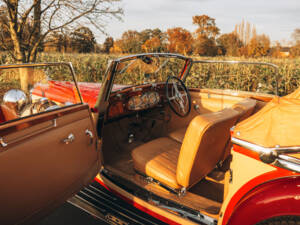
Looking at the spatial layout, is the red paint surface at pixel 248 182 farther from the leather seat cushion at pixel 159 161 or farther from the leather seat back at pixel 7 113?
the leather seat back at pixel 7 113

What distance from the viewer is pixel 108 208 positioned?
214cm

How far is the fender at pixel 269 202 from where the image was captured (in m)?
1.15

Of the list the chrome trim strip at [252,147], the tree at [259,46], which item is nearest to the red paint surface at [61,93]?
the chrome trim strip at [252,147]

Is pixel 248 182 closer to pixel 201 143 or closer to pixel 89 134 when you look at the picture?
pixel 201 143

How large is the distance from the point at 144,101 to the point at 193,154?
1640mm

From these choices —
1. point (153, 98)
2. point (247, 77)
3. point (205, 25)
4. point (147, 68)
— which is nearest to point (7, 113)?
point (147, 68)

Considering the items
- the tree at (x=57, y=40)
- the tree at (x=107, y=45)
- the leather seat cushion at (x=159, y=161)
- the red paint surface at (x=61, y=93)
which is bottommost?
the leather seat cushion at (x=159, y=161)

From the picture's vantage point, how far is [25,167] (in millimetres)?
1472

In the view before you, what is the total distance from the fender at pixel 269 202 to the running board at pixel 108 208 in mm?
823

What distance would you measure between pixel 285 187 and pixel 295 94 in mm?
1212

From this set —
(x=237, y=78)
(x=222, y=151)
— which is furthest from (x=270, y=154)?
(x=237, y=78)

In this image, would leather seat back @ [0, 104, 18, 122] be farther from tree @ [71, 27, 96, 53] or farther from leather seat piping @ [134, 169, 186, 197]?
tree @ [71, 27, 96, 53]

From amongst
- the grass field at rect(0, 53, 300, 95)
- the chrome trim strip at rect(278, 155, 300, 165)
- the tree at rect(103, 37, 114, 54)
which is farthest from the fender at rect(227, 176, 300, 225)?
the tree at rect(103, 37, 114, 54)

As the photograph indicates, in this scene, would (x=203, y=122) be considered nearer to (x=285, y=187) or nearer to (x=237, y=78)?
(x=285, y=187)
